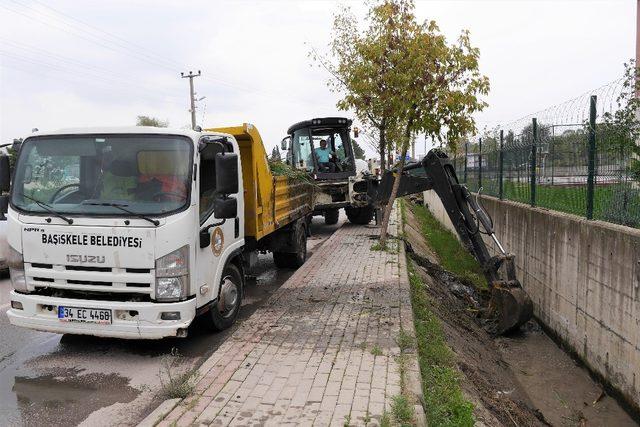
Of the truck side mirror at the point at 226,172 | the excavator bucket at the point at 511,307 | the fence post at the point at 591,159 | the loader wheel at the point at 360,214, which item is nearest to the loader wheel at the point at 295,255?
the excavator bucket at the point at 511,307

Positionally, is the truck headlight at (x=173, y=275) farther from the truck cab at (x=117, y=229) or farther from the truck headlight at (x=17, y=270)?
the truck headlight at (x=17, y=270)

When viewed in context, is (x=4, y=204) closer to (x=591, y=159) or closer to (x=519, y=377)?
(x=519, y=377)

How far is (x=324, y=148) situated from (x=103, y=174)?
966cm

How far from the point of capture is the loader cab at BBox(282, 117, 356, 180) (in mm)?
14383

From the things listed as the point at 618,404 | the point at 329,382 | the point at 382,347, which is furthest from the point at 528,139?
the point at 329,382

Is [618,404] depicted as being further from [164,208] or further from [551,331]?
[164,208]

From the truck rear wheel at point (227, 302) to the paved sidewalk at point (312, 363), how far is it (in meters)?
0.32

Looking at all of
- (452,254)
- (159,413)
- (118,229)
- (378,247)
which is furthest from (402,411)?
(452,254)

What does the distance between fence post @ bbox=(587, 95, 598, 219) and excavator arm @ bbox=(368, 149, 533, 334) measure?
1488mm

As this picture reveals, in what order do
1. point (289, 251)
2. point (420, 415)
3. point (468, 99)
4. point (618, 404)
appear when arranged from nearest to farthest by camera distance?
point (420, 415)
point (618, 404)
point (468, 99)
point (289, 251)

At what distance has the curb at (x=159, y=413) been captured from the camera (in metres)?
3.74

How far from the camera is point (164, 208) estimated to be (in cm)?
512

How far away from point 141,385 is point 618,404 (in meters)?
4.91

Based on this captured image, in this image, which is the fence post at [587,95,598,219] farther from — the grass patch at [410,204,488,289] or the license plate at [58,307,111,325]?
the license plate at [58,307,111,325]
